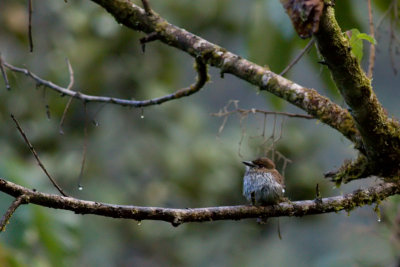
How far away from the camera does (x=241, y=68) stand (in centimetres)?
250

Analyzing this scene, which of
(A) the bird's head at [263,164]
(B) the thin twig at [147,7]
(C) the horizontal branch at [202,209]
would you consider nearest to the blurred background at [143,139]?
(A) the bird's head at [263,164]

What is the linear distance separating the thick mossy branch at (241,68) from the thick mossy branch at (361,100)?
0.10 m

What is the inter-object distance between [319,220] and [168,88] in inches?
89.6

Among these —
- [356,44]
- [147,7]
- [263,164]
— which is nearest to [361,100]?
[356,44]

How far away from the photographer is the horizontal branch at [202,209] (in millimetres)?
2195

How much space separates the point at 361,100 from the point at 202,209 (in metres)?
0.72

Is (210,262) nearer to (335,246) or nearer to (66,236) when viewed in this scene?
(335,246)

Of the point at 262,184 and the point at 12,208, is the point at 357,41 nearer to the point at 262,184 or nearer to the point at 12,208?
the point at 262,184

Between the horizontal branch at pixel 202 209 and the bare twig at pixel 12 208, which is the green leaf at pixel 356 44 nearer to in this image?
the horizontal branch at pixel 202 209

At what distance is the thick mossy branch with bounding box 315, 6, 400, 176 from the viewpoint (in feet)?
6.66

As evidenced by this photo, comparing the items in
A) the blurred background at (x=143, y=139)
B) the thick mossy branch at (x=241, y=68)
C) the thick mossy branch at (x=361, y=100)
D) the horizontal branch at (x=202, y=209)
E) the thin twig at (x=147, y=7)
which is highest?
the blurred background at (x=143, y=139)

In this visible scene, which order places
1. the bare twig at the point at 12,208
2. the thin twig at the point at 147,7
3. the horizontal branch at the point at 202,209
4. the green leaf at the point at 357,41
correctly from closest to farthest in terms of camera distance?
1. the bare twig at the point at 12,208
2. the horizontal branch at the point at 202,209
3. the green leaf at the point at 357,41
4. the thin twig at the point at 147,7

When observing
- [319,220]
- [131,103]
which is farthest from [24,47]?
[131,103]

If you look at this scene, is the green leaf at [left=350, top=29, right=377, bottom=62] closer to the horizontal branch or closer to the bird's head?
the horizontal branch
